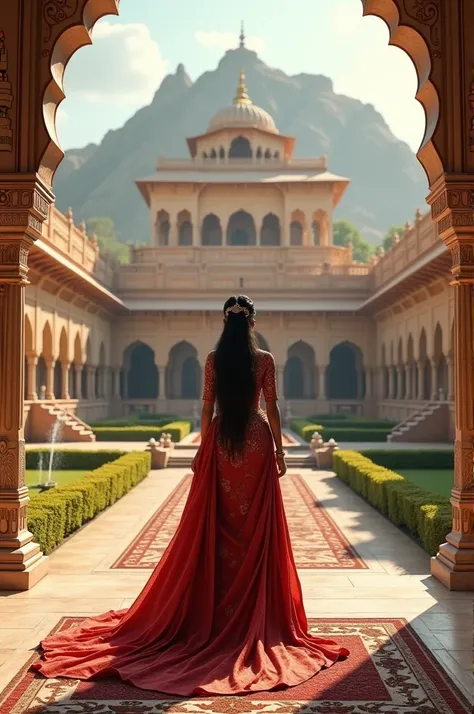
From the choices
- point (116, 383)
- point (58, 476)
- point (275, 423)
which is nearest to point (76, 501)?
point (275, 423)

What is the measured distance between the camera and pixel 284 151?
1328 inches

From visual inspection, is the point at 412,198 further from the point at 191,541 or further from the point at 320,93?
the point at 191,541

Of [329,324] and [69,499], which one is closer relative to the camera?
[69,499]

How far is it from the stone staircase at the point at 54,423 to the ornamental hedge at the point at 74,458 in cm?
428

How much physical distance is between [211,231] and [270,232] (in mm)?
2444

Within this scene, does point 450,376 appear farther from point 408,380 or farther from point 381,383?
point 381,383

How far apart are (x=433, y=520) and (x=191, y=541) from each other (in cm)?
312

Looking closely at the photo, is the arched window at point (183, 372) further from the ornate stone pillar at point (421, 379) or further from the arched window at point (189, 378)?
the ornate stone pillar at point (421, 379)

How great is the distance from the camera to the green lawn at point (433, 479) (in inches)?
414

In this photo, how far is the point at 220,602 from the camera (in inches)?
157

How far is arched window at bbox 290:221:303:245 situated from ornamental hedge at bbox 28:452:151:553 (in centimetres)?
2169

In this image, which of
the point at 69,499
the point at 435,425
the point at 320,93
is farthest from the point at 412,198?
the point at 69,499

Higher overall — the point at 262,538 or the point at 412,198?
the point at 412,198

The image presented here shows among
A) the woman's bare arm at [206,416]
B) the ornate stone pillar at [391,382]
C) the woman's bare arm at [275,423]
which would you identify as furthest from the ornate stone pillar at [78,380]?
the woman's bare arm at [275,423]
